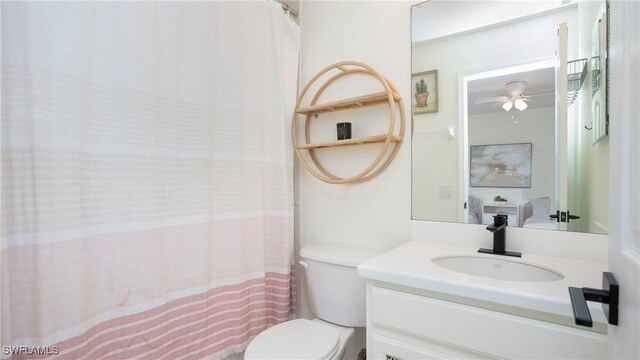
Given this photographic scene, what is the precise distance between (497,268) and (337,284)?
0.66 metres

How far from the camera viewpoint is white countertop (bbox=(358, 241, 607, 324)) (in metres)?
0.76

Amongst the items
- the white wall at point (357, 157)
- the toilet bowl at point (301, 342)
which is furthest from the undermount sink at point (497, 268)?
the toilet bowl at point (301, 342)

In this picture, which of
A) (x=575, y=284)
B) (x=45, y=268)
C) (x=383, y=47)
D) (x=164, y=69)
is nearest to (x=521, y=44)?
(x=383, y=47)

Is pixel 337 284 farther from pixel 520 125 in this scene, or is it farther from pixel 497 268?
pixel 520 125

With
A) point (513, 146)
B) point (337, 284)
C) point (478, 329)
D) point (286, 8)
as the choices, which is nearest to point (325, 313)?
point (337, 284)

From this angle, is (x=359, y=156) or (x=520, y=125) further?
(x=359, y=156)

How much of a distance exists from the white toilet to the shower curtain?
201mm

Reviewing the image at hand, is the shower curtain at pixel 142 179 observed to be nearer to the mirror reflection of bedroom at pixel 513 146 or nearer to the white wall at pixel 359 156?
the white wall at pixel 359 156

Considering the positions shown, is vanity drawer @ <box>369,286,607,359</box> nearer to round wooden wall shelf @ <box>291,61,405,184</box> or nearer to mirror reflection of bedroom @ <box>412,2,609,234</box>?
mirror reflection of bedroom @ <box>412,2,609,234</box>

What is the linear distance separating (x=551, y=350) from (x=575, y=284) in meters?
0.22

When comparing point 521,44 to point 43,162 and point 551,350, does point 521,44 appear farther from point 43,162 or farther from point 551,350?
Answer: point 43,162

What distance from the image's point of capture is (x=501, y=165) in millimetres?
1252

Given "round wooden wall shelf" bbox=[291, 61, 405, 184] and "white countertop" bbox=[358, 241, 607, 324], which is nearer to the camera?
"white countertop" bbox=[358, 241, 607, 324]

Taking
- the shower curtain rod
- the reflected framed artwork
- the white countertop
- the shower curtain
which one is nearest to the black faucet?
the white countertop
